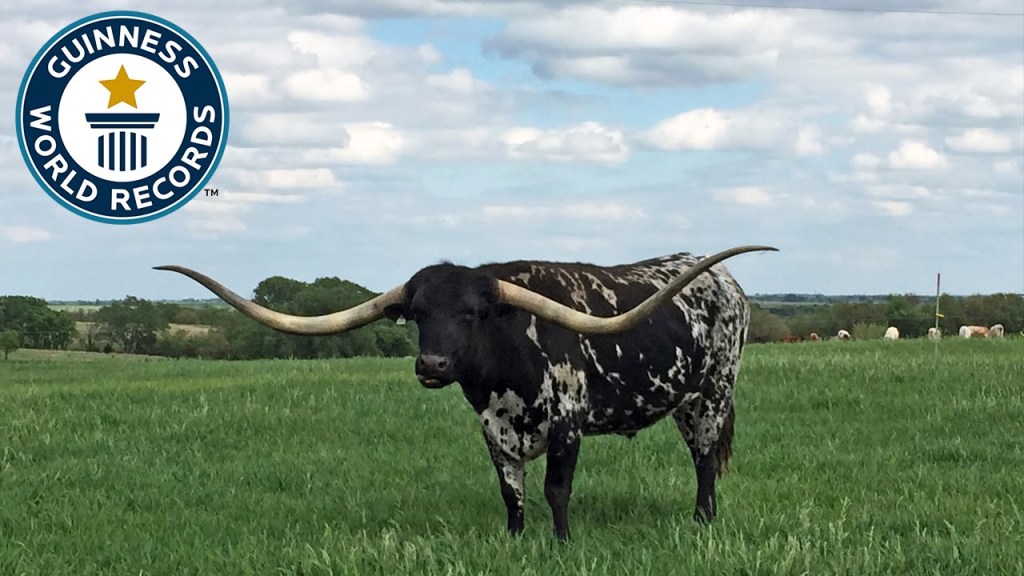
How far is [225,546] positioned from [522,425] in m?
2.32

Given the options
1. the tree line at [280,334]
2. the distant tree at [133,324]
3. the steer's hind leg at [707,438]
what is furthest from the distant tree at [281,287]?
the steer's hind leg at [707,438]

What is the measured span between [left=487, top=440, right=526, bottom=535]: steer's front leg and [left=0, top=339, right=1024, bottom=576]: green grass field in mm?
255

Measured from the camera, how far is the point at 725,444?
9883 mm

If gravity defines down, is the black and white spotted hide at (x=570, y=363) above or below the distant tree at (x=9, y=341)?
above

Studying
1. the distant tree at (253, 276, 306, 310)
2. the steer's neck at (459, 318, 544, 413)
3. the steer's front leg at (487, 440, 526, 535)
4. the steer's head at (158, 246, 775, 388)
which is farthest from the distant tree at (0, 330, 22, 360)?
the steer's neck at (459, 318, 544, 413)

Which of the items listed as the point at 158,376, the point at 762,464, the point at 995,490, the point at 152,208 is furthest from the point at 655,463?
the point at 158,376

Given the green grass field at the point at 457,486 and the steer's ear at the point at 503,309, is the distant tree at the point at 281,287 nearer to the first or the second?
the green grass field at the point at 457,486

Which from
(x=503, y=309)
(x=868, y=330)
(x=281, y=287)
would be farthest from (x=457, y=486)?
(x=868, y=330)

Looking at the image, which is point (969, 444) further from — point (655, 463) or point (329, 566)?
point (329, 566)

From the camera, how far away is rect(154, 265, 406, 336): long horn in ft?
26.9

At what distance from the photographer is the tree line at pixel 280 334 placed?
4359 cm

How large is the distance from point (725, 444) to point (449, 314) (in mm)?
3409

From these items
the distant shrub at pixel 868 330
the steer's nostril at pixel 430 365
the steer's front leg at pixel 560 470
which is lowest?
the steer's front leg at pixel 560 470

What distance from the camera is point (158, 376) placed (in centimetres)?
2308
